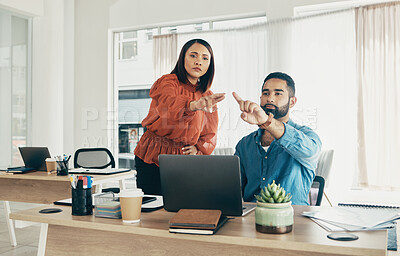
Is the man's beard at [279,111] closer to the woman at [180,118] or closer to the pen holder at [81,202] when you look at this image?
the woman at [180,118]

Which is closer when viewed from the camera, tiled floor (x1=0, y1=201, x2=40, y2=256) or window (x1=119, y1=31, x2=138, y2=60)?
tiled floor (x1=0, y1=201, x2=40, y2=256)

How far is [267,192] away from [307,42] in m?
4.54

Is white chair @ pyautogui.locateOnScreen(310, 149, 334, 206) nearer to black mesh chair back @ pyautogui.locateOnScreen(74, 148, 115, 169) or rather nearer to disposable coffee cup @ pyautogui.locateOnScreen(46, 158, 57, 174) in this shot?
black mesh chair back @ pyautogui.locateOnScreen(74, 148, 115, 169)

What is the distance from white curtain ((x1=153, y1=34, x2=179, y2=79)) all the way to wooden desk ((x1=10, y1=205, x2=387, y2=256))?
186 inches

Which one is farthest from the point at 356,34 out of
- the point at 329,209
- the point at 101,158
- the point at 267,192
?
the point at 267,192

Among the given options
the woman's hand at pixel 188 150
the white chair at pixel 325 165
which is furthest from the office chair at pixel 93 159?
the white chair at pixel 325 165

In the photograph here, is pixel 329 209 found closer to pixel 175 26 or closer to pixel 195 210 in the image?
pixel 195 210

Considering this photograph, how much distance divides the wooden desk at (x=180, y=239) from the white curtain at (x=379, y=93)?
3996 millimetres

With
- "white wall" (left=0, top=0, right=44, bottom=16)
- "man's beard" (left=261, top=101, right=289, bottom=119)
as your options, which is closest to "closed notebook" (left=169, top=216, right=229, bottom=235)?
"man's beard" (left=261, top=101, right=289, bottom=119)

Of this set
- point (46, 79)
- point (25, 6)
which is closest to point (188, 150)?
point (46, 79)

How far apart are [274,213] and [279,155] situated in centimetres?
71

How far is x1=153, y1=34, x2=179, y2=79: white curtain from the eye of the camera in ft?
20.0

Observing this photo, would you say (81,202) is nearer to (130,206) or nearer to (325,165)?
(130,206)

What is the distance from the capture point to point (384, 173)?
5.05 m
